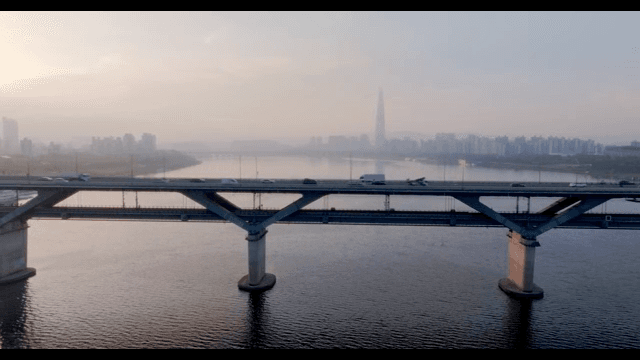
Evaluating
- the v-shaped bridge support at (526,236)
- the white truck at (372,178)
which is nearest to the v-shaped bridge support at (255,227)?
the white truck at (372,178)

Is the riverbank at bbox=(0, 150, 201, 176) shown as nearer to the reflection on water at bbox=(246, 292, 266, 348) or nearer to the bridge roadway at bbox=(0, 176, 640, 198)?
the bridge roadway at bbox=(0, 176, 640, 198)

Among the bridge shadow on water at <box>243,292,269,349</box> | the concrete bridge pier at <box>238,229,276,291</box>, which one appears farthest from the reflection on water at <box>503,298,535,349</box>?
the concrete bridge pier at <box>238,229,276,291</box>

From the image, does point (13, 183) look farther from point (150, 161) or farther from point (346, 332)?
point (150, 161)

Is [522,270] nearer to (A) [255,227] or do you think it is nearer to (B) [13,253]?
(A) [255,227]

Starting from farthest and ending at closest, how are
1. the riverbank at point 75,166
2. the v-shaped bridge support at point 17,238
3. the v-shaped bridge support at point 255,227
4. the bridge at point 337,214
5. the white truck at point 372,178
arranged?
the riverbank at point 75,166, the white truck at point 372,178, the v-shaped bridge support at point 17,238, the v-shaped bridge support at point 255,227, the bridge at point 337,214

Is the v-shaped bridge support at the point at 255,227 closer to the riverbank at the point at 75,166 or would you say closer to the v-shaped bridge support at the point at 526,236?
the v-shaped bridge support at the point at 526,236

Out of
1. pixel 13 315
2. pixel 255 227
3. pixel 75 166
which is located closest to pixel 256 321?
pixel 255 227
